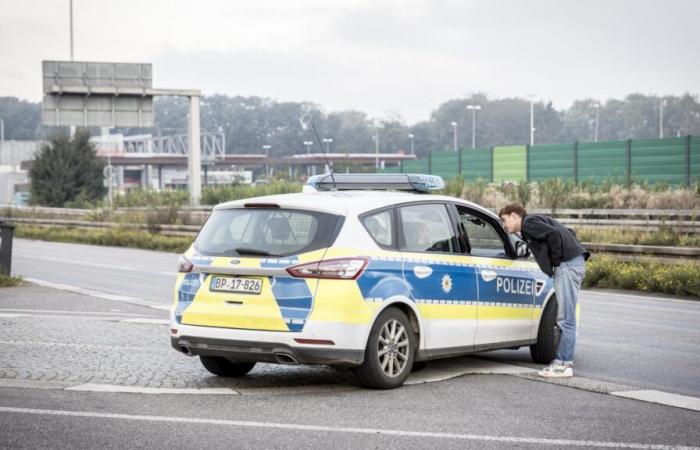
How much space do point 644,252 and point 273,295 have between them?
14.6m

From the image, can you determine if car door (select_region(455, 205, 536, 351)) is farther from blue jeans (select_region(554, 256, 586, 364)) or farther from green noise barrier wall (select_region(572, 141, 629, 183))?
green noise barrier wall (select_region(572, 141, 629, 183))

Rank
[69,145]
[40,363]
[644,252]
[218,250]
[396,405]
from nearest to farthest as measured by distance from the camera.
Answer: [396,405]
[218,250]
[40,363]
[644,252]
[69,145]

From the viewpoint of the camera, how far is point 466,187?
36.8 m

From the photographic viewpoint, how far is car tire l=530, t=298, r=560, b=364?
34.2ft

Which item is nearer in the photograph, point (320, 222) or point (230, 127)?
point (320, 222)

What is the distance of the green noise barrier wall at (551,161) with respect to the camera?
1816 inches

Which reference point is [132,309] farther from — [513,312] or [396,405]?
[396,405]

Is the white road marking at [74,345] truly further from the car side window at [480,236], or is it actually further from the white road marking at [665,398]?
the white road marking at [665,398]

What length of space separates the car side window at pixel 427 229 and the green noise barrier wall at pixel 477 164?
4334 cm

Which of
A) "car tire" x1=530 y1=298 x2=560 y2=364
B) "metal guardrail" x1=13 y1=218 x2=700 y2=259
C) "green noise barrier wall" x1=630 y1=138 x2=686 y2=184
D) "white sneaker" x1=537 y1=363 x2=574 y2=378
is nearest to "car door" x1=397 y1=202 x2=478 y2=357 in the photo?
"white sneaker" x1=537 y1=363 x2=574 y2=378

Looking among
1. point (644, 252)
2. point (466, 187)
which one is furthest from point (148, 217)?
point (644, 252)

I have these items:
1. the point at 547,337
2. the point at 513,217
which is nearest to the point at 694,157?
the point at 547,337

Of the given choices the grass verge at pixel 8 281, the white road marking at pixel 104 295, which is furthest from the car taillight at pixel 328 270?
the grass verge at pixel 8 281

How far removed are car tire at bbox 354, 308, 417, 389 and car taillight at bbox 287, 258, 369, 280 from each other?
18.4 inches
